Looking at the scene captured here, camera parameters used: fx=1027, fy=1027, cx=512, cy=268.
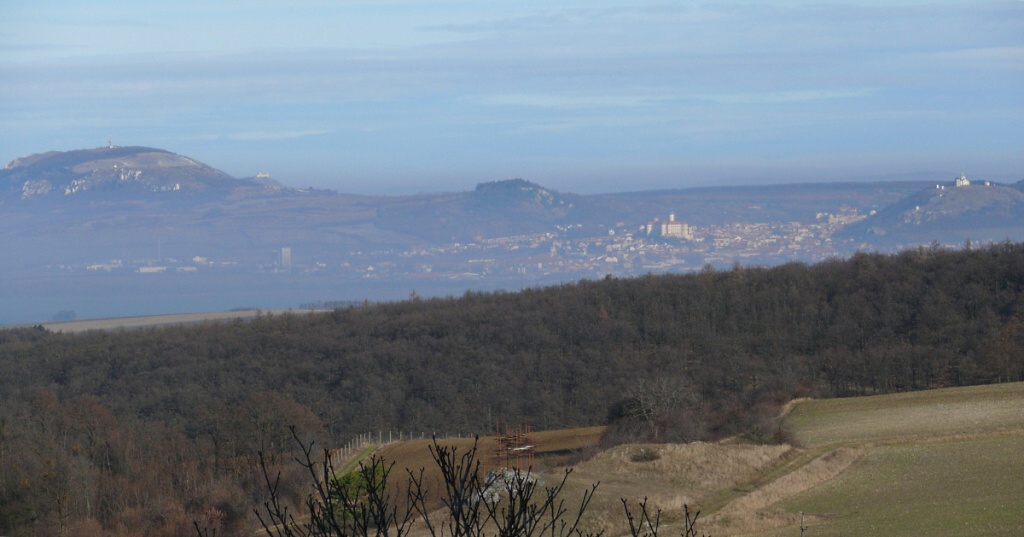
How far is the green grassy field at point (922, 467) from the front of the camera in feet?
67.2

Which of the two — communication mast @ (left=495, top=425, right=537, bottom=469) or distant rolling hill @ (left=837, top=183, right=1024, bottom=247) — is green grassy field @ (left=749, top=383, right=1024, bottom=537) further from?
distant rolling hill @ (left=837, top=183, right=1024, bottom=247)

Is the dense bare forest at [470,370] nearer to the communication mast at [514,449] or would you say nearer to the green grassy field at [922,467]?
the green grassy field at [922,467]

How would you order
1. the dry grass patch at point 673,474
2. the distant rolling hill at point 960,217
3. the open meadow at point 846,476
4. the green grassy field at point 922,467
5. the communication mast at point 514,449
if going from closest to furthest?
the green grassy field at point 922,467
the open meadow at point 846,476
the dry grass patch at point 673,474
the communication mast at point 514,449
the distant rolling hill at point 960,217

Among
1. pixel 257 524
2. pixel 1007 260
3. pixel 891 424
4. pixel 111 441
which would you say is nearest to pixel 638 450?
pixel 891 424

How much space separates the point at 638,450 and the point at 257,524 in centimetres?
1450

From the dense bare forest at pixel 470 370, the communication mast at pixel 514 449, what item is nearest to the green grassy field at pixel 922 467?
the dense bare forest at pixel 470 370

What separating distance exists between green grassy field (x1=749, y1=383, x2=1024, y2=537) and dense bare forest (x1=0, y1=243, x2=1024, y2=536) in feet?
11.5

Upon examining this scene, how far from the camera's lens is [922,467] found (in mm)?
26203

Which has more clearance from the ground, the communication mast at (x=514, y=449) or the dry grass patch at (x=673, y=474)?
the dry grass patch at (x=673, y=474)

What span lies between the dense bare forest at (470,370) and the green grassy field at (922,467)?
3.49 metres

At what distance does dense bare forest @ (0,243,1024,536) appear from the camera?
43.7 metres

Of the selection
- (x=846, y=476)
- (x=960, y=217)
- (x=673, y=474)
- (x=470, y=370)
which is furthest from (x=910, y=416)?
(x=960, y=217)

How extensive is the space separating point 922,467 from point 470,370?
4794cm

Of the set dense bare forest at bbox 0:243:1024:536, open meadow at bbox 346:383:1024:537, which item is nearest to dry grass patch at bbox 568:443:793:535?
open meadow at bbox 346:383:1024:537
